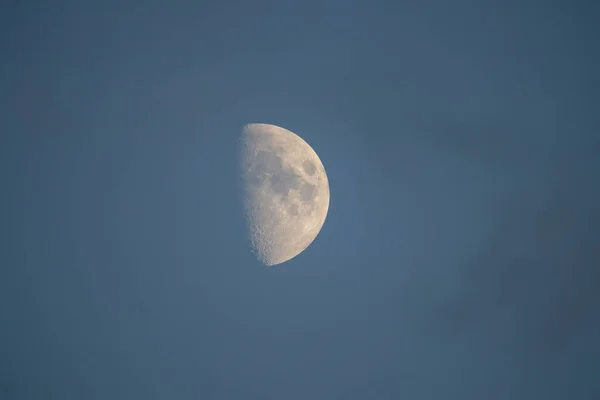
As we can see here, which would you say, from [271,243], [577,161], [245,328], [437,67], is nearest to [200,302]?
[245,328]

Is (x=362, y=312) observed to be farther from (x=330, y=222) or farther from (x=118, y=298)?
(x=118, y=298)

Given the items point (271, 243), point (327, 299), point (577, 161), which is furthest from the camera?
point (577, 161)

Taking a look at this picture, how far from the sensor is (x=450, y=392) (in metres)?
7.37

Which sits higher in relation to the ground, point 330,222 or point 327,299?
point 330,222

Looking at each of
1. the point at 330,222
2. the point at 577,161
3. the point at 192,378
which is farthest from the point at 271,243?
the point at 577,161

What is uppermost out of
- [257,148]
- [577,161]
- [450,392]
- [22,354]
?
[577,161]

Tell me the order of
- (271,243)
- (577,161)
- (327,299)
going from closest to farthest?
(271,243), (327,299), (577,161)

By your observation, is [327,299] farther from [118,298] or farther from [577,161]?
[577,161]

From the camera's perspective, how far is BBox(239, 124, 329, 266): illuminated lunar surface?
253 inches

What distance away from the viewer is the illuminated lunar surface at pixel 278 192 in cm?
644

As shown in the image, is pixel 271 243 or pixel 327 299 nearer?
pixel 271 243

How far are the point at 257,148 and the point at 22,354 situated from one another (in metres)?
3.66

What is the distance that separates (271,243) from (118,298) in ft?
6.38

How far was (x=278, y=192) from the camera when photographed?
21.2 ft
